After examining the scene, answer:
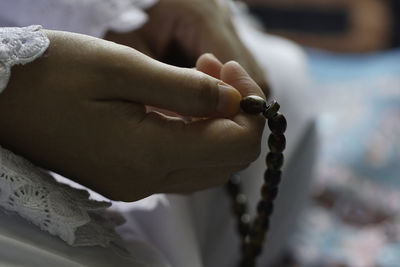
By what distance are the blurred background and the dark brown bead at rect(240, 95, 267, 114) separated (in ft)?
1.55

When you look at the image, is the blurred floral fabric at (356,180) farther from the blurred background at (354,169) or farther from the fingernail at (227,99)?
the fingernail at (227,99)

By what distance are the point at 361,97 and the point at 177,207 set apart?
0.72 meters

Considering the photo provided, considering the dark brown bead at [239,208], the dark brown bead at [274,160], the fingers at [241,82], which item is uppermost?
the fingers at [241,82]

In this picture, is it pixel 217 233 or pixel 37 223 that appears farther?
pixel 217 233

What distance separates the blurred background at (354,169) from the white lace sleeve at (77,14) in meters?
0.40

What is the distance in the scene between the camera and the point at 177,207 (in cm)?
55

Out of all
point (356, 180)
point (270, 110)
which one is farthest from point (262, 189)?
point (356, 180)

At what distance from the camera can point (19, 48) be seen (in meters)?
0.38

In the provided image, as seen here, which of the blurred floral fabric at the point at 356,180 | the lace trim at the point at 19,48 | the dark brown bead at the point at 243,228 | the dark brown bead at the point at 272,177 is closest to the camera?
the lace trim at the point at 19,48

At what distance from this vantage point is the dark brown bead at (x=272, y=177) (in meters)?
0.48

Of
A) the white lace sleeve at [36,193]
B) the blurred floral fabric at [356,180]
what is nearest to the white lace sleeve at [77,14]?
the white lace sleeve at [36,193]

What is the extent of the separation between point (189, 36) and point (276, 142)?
20cm

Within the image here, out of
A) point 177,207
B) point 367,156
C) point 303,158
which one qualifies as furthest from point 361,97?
point 177,207

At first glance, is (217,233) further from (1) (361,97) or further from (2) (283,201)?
(1) (361,97)
